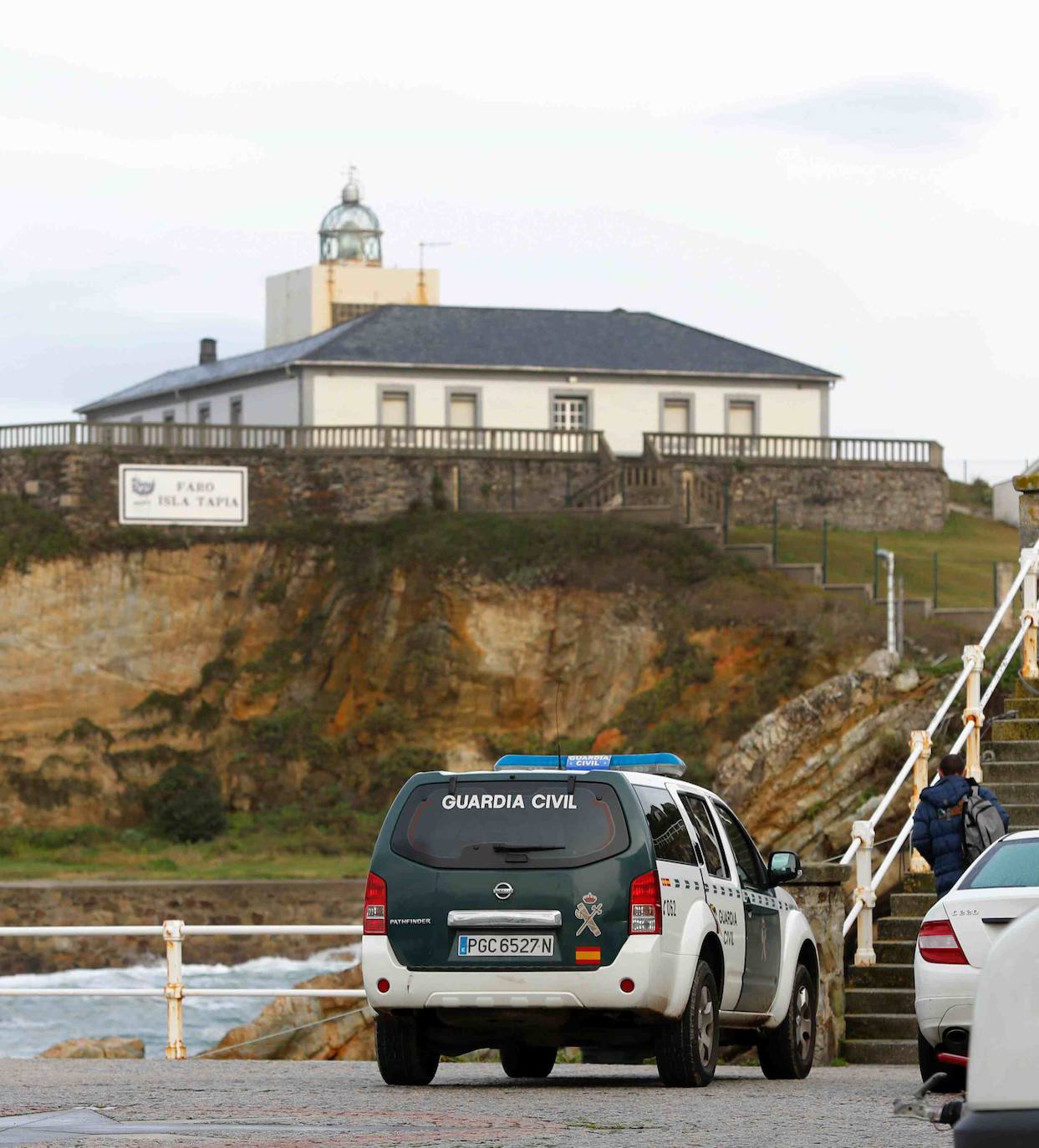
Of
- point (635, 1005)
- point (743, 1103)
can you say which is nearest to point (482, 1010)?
point (635, 1005)

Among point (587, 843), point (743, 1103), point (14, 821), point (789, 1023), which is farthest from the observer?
point (14, 821)

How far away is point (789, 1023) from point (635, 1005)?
2399 mm

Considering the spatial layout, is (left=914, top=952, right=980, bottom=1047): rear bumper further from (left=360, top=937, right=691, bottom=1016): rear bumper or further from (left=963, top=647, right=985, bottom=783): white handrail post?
(left=963, top=647, right=985, bottom=783): white handrail post

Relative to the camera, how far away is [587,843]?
40.0ft

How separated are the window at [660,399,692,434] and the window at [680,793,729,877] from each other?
52.3 metres

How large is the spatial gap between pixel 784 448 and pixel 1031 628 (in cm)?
4281

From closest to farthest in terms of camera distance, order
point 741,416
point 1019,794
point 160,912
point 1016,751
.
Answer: point 1019,794 < point 1016,751 < point 160,912 < point 741,416

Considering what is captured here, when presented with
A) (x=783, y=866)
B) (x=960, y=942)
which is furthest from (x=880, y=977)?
(x=960, y=942)

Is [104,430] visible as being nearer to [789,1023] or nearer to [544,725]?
[544,725]

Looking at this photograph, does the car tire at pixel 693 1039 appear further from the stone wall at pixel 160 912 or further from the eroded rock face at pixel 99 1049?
the stone wall at pixel 160 912

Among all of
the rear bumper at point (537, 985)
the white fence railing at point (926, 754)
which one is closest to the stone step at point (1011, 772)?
the white fence railing at point (926, 754)

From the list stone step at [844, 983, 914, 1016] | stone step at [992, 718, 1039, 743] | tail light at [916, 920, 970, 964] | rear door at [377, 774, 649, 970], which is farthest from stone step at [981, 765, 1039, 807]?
tail light at [916, 920, 970, 964]

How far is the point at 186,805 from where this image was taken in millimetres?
57375

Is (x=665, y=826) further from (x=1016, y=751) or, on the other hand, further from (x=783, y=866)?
(x=1016, y=751)
